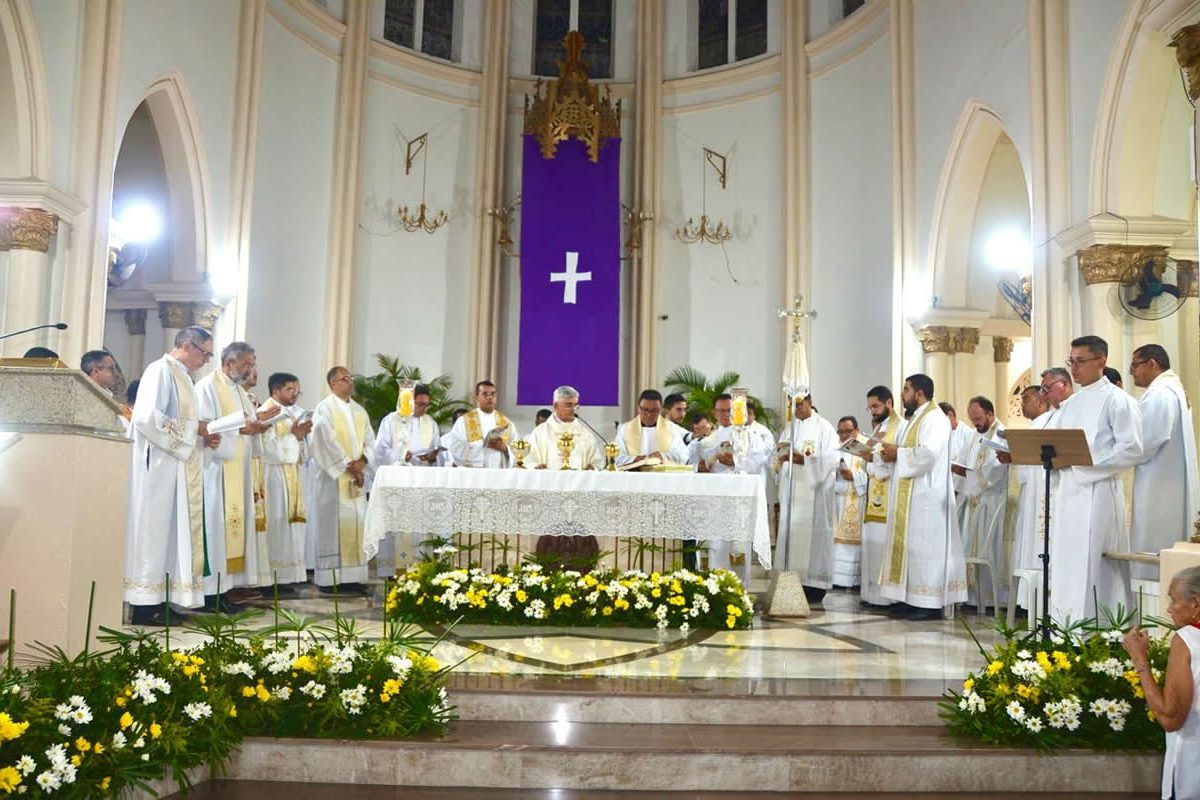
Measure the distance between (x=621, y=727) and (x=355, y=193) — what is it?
11246mm

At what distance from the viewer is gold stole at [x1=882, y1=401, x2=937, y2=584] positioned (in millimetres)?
8453

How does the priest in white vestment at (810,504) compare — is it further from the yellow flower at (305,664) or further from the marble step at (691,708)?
the yellow flower at (305,664)

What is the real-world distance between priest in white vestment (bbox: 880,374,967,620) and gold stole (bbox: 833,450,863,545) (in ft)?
3.59

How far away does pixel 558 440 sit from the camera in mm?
8828

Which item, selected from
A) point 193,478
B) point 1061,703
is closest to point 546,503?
point 193,478

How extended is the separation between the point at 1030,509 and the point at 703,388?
7.37 metres

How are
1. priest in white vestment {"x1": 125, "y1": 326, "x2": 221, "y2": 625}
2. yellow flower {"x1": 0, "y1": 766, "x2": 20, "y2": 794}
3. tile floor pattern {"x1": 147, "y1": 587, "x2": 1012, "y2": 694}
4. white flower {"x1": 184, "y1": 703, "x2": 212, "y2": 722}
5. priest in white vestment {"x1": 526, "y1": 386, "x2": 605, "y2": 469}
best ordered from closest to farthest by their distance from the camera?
1. yellow flower {"x1": 0, "y1": 766, "x2": 20, "y2": 794}
2. white flower {"x1": 184, "y1": 703, "x2": 212, "y2": 722}
3. tile floor pattern {"x1": 147, "y1": 587, "x2": 1012, "y2": 694}
4. priest in white vestment {"x1": 125, "y1": 326, "x2": 221, "y2": 625}
5. priest in white vestment {"x1": 526, "y1": 386, "x2": 605, "y2": 469}

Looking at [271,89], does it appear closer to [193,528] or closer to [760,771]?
[193,528]

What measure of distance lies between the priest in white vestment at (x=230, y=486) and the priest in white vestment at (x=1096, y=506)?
5.25 metres

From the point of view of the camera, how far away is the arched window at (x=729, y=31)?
15.9 metres

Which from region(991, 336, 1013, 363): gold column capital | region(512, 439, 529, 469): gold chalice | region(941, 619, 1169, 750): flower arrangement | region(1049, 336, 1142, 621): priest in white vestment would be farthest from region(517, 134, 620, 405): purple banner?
region(941, 619, 1169, 750): flower arrangement

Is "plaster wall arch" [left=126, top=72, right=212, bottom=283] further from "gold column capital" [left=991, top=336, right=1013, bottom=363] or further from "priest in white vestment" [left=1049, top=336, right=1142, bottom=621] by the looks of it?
"gold column capital" [left=991, top=336, right=1013, bottom=363]

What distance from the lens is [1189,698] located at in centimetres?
385

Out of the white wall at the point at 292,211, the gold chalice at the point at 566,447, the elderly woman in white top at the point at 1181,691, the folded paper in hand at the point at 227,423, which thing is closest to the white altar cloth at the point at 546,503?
the gold chalice at the point at 566,447
